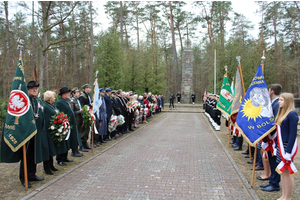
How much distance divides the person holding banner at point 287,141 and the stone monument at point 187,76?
3895 cm

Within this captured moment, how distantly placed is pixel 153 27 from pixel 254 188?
40158mm

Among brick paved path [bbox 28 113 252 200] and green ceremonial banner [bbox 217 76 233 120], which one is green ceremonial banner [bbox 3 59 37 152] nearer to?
brick paved path [bbox 28 113 252 200]

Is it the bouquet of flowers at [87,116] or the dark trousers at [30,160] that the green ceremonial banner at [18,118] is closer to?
the dark trousers at [30,160]

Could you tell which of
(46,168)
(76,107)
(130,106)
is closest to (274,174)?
(46,168)

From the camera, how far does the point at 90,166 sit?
6.20m

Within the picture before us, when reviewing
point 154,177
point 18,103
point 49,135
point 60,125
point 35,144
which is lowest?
point 154,177

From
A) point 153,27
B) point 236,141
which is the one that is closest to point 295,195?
point 236,141

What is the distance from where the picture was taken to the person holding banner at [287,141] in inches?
149

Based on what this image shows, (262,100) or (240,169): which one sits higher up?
(262,100)

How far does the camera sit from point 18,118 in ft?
14.7

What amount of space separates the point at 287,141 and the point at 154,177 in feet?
9.72

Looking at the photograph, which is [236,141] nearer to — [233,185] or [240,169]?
[240,169]

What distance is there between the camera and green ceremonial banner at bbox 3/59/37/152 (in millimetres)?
4398

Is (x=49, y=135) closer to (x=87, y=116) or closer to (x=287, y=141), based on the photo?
(x=87, y=116)
